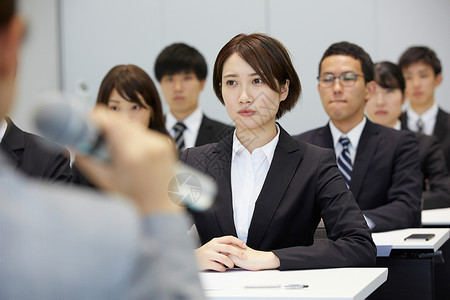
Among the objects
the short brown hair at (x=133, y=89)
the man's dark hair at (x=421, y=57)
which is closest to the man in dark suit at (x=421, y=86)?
the man's dark hair at (x=421, y=57)

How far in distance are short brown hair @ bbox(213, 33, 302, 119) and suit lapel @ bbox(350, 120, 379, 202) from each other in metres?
1.25

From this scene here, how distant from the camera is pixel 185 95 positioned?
215 inches

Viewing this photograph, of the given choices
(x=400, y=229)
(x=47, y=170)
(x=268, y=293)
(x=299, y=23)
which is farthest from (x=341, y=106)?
(x=299, y=23)

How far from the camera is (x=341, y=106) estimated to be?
4.18 m

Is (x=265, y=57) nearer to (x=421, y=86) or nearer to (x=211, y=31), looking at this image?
(x=421, y=86)

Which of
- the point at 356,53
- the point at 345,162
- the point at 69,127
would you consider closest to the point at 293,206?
the point at 345,162

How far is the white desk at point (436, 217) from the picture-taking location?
4008 mm

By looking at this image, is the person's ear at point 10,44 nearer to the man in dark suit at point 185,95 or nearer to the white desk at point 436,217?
the white desk at point 436,217

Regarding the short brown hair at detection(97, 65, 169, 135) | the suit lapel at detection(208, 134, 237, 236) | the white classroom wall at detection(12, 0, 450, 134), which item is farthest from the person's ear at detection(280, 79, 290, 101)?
the white classroom wall at detection(12, 0, 450, 134)

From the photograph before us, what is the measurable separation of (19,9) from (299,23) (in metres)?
6.45

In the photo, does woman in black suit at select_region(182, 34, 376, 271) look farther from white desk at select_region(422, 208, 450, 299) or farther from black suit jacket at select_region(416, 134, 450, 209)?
black suit jacket at select_region(416, 134, 450, 209)

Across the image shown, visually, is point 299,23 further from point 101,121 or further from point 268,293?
point 101,121

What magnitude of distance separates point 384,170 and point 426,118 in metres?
2.43

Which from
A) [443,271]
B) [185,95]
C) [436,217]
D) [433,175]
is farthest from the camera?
[185,95]
